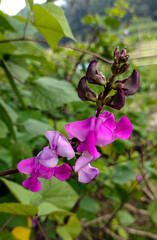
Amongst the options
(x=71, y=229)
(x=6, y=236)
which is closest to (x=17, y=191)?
(x=6, y=236)

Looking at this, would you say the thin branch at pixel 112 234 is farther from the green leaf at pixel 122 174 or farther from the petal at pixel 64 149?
the petal at pixel 64 149

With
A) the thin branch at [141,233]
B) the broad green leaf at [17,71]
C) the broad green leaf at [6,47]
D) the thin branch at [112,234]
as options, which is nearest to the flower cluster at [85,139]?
the broad green leaf at [6,47]

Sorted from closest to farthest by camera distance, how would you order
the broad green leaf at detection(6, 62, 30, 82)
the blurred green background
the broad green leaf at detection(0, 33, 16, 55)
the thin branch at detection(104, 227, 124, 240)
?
1. the blurred green background
2. the broad green leaf at detection(0, 33, 16, 55)
3. the broad green leaf at detection(6, 62, 30, 82)
4. the thin branch at detection(104, 227, 124, 240)

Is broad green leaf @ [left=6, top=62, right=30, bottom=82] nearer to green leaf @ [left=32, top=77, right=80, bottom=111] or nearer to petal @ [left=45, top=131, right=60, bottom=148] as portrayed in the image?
green leaf @ [left=32, top=77, right=80, bottom=111]

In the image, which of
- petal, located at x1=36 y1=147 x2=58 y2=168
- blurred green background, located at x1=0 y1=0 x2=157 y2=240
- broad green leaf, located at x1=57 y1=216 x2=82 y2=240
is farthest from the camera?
broad green leaf, located at x1=57 y1=216 x2=82 y2=240

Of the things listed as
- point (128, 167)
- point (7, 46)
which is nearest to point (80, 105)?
point (7, 46)

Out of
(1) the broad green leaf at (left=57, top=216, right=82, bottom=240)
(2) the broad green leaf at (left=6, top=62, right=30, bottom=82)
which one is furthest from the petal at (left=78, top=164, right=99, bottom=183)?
(1) the broad green leaf at (left=57, top=216, right=82, bottom=240)
